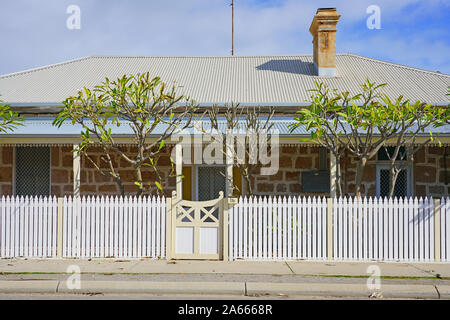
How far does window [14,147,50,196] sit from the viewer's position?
13180 mm

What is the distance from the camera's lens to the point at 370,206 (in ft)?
29.2

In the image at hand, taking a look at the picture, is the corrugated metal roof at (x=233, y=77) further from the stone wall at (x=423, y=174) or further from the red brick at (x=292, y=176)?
the red brick at (x=292, y=176)

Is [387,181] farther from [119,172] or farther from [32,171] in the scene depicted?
[32,171]

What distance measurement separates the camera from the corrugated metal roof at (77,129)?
11.5 metres

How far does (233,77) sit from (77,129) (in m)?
6.48

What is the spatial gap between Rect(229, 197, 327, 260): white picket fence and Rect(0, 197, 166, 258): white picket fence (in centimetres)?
155

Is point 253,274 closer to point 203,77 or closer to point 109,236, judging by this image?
point 109,236

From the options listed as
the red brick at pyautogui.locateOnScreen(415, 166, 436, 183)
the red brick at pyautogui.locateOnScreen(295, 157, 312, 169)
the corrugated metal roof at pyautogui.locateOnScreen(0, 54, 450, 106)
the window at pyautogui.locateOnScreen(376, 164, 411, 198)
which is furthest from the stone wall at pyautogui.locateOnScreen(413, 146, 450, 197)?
the red brick at pyautogui.locateOnScreen(295, 157, 312, 169)

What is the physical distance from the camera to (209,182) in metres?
13.3

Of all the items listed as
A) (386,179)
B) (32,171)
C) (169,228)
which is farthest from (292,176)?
(32,171)

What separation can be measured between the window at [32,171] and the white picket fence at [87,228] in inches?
159

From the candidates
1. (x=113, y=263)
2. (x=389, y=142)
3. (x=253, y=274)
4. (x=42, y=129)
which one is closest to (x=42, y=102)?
(x=42, y=129)

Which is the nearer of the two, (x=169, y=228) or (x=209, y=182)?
(x=169, y=228)

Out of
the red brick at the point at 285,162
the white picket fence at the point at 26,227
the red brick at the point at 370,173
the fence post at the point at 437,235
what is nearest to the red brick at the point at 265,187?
the red brick at the point at 285,162
